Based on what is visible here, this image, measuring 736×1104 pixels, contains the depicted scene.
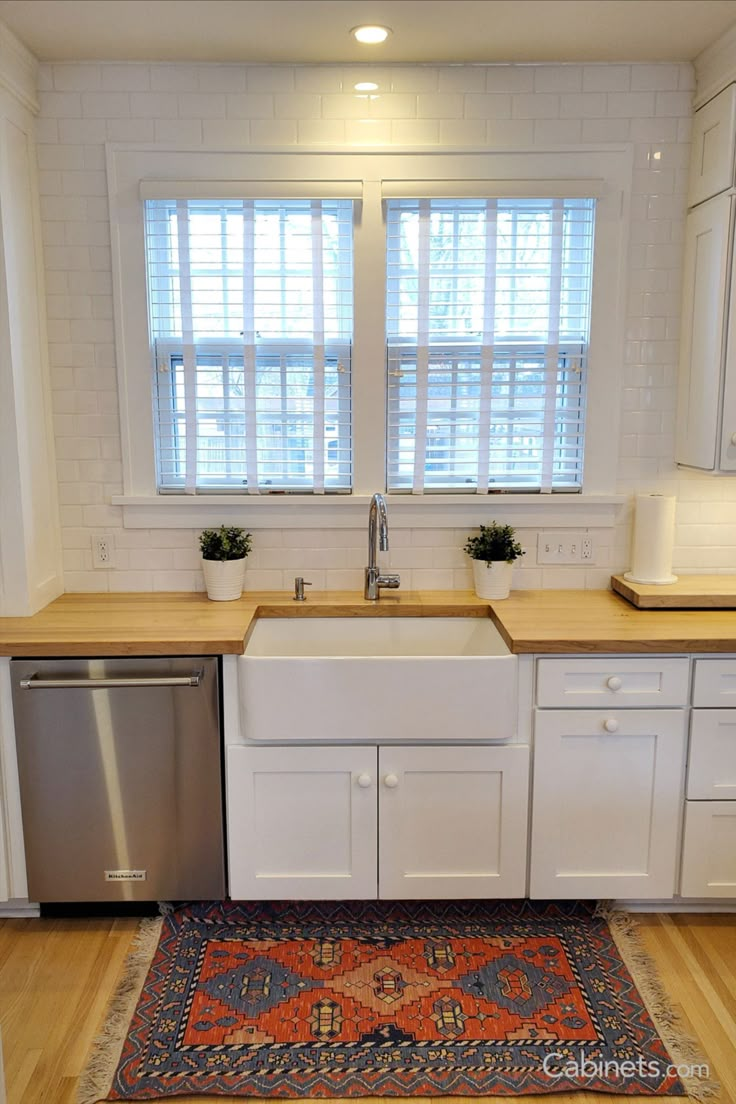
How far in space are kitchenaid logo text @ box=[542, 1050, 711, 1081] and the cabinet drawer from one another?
92 cm

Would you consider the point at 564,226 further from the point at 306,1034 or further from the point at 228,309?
the point at 306,1034

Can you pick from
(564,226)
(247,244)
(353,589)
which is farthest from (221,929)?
(564,226)

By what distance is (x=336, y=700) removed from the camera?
2.56 m

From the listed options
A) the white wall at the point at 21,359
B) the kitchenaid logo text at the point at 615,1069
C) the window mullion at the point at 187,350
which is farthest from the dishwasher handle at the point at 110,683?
the kitchenaid logo text at the point at 615,1069

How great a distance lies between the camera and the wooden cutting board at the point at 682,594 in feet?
9.41

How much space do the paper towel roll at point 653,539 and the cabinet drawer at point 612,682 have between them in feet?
1.62

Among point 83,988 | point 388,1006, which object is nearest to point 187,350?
point 83,988

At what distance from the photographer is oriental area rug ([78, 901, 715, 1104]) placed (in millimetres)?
2125

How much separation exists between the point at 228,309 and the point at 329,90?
779 mm

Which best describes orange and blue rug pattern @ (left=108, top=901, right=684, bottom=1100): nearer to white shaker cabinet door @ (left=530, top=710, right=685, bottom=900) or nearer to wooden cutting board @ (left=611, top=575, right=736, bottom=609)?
white shaker cabinet door @ (left=530, top=710, right=685, bottom=900)

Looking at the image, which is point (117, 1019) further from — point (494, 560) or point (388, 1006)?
point (494, 560)

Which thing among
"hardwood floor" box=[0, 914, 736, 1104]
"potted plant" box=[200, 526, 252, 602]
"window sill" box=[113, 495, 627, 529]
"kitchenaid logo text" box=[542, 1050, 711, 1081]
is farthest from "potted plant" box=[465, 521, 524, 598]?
"kitchenaid logo text" box=[542, 1050, 711, 1081]

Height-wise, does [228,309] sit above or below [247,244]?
below

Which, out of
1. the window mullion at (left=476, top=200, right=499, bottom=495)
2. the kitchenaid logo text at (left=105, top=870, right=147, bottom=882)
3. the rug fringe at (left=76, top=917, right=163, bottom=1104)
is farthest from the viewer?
the window mullion at (left=476, top=200, right=499, bottom=495)
